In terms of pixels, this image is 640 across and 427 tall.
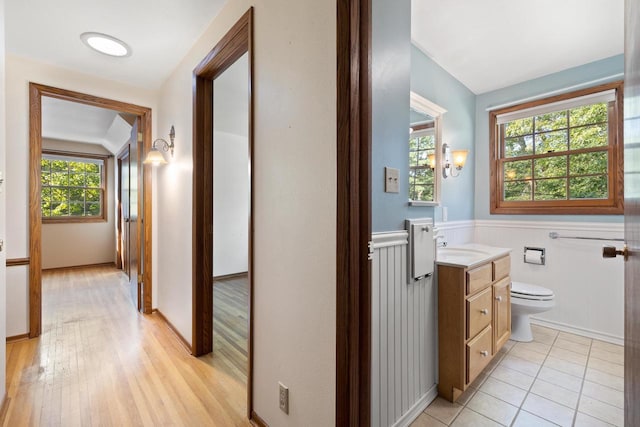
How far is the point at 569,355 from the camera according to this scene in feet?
7.26

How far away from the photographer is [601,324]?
249 centimetres

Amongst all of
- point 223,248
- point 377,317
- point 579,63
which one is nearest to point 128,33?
point 377,317

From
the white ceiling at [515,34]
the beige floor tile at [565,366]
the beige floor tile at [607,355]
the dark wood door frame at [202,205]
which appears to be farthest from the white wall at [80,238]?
the beige floor tile at [607,355]

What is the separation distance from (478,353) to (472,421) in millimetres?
381

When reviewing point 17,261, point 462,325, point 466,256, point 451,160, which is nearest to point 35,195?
point 17,261

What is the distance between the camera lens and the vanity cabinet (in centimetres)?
159

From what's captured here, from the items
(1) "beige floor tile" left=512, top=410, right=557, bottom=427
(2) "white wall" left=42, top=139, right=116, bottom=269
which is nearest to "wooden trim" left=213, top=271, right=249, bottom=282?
(2) "white wall" left=42, top=139, right=116, bottom=269

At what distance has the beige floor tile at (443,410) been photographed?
1528 mm

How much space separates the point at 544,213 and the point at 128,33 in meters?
4.10

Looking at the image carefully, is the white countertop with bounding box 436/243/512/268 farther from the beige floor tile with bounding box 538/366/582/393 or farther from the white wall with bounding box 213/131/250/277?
the white wall with bounding box 213/131/250/277

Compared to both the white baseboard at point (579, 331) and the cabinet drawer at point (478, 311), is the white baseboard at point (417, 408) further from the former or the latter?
the white baseboard at point (579, 331)

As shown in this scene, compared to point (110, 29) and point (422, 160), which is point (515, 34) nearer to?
point (422, 160)

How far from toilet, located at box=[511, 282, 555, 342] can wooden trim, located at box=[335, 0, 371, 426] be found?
6.62 feet

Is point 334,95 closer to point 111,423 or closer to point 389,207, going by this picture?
point 389,207
